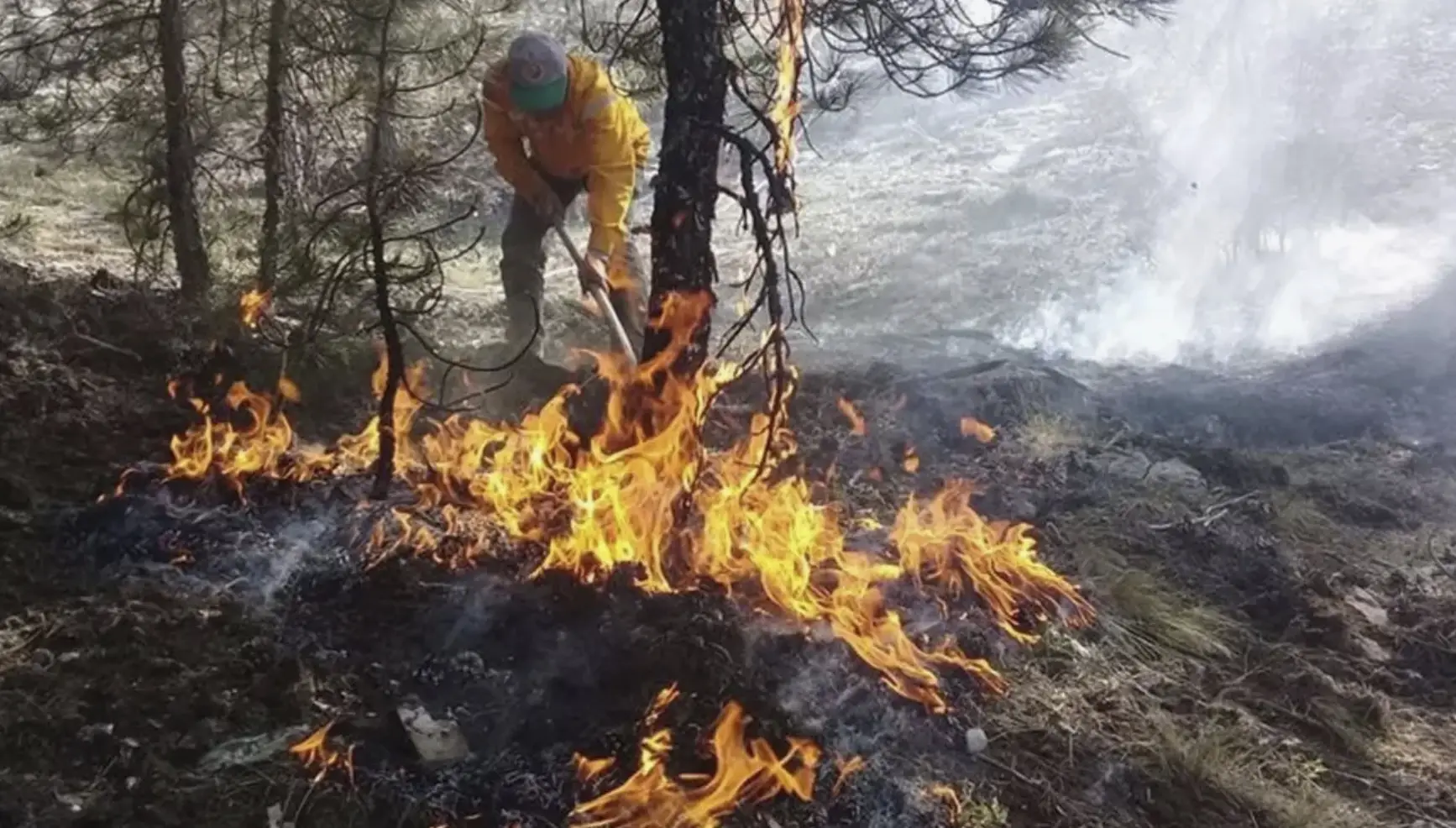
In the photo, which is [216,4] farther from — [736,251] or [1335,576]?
[1335,576]

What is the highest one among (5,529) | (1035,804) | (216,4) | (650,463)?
(216,4)

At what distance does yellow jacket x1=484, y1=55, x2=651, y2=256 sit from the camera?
543 centimetres

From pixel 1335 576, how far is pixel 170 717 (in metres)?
4.65

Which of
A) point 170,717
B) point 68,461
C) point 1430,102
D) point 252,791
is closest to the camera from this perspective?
point 252,791

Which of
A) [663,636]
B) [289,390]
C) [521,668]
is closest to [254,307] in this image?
[289,390]

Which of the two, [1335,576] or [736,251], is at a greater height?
[736,251]

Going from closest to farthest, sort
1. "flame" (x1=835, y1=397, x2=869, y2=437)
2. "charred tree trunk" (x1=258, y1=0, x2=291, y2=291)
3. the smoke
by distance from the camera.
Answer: "flame" (x1=835, y1=397, x2=869, y2=437) < "charred tree trunk" (x1=258, y1=0, x2=291, y2=291) < the smoke

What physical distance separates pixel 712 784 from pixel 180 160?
4.92m

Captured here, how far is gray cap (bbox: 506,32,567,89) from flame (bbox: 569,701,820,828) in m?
3.12

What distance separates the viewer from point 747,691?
352cm

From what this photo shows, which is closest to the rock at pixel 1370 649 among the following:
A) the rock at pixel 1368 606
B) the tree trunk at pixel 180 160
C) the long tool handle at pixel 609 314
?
the rock at pixel 1368 606

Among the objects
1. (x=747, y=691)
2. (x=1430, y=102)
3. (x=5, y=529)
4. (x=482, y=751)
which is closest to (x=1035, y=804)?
(x=747, y=691)

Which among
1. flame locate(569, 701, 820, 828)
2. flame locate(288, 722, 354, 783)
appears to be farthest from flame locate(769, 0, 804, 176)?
flame locate(288, 722, 354, 783)

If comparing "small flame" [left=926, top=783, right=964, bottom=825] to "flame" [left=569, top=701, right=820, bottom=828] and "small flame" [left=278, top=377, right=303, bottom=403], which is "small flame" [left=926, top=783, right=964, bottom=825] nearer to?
"flame" [left=569, top=701, right=820, bottom=828]
